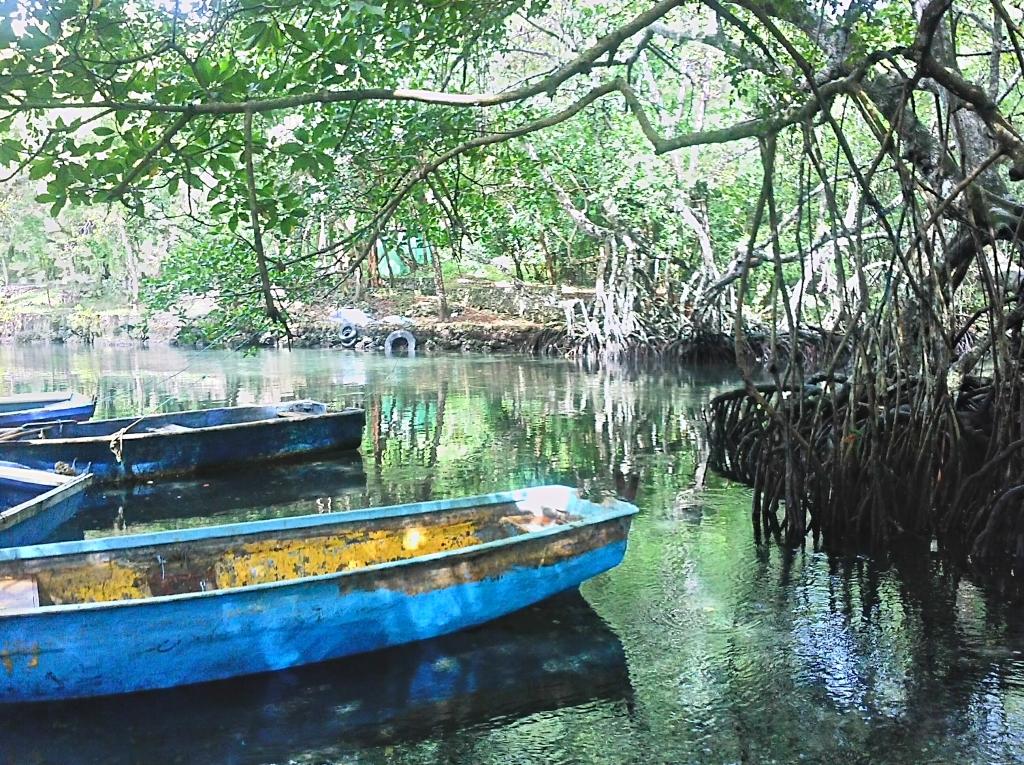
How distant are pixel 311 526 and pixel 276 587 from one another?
1.29m

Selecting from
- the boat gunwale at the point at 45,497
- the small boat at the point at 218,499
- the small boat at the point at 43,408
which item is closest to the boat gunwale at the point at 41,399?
the small boat at the point at 43,408

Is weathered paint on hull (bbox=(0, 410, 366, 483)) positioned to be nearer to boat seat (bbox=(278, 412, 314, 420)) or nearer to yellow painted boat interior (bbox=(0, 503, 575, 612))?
boat seat (bbox=(278, 412, 314, 420))

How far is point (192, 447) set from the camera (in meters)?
10.6

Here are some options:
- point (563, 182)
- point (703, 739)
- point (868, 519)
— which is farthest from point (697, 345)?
point (703, 739)

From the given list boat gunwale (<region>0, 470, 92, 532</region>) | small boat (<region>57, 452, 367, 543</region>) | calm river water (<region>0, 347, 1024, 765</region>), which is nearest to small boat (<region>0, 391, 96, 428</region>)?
small boat (<region>57, 452, 367, 543</region>)

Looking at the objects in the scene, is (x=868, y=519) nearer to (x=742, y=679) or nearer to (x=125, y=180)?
(x=742, y=679)

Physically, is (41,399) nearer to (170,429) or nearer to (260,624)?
(170,429)

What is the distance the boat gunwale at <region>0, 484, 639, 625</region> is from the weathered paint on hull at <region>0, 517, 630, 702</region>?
1cm

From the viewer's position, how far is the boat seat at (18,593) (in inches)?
200

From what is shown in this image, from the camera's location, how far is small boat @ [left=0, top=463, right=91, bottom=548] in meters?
6.43

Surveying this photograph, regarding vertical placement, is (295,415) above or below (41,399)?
below

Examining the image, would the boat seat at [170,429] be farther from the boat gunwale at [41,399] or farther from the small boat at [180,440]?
the boat gunwale at [41,399]

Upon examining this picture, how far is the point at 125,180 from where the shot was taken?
175 inches

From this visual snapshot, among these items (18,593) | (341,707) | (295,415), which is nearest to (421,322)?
(295,415)
